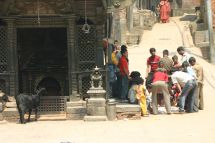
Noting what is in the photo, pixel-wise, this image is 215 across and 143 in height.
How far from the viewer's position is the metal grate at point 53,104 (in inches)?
709

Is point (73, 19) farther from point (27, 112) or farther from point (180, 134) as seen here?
point (180, 134)

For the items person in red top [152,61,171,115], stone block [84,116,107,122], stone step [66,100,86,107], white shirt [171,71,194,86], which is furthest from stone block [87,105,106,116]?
white shirt [171,71,194,86]

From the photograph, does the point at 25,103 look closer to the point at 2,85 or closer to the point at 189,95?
the point at 2,85

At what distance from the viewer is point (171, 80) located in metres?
18.7

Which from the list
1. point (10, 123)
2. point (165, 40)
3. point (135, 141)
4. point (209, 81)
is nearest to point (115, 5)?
point (10, 123)

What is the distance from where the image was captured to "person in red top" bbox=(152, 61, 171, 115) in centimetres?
1778

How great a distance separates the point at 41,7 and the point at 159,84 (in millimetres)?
4117

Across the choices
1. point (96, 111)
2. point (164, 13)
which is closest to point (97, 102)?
point (96, 111)

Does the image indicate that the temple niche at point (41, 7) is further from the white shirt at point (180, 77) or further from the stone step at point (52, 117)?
the white shirt at point (180, 77)

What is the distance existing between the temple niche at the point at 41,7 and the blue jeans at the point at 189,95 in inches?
159

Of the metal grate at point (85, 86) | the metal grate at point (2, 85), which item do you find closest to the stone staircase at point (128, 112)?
the metal grate at point (85, 86)

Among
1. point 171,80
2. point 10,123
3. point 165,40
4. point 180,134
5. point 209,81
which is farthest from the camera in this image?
point 165,40

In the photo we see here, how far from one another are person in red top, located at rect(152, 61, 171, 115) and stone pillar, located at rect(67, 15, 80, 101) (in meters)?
2.24

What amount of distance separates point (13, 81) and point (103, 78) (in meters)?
2.64
